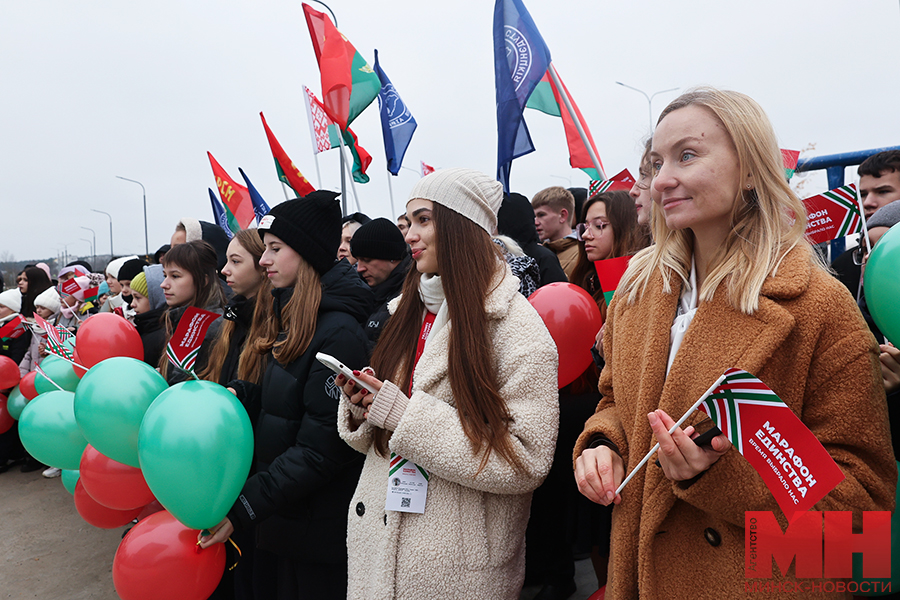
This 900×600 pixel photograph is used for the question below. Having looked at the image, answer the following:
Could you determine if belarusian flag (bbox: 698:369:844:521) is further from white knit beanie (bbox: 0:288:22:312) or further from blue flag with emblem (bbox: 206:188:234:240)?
white knit beanie (bbox: 0:288:22:312)

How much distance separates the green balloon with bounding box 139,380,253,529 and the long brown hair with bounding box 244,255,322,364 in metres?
0.35

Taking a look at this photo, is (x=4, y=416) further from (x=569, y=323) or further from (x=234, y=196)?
(x=569, y=323)

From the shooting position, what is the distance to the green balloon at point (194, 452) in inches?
81.3

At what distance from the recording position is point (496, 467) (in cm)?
173

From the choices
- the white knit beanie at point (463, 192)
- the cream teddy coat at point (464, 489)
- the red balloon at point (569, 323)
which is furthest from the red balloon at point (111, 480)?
the red balloon at point (569, 323)

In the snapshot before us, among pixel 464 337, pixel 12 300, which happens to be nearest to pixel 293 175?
pixel 12 300

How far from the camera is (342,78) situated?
6.20 metres

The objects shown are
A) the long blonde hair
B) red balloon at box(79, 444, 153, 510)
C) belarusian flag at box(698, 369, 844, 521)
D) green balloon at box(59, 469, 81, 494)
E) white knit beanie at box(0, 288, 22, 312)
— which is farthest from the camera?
white knit beanie at box(0, 288, 22, 312)

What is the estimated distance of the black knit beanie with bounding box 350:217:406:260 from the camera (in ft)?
14.3

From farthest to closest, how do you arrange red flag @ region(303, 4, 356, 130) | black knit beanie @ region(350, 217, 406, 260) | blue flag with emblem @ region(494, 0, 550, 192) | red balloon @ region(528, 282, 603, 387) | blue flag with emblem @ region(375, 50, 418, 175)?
blue flag with emblem @ region(375, 50, 418, 175)
red flag @ region(303, 4, 356, 130)
black knit beanie @ region(350, 217, 406, 260)
blue flag with emblem @ region(494, 0, 550, 192)
red balloon @ region(528, 282, 603, 387)

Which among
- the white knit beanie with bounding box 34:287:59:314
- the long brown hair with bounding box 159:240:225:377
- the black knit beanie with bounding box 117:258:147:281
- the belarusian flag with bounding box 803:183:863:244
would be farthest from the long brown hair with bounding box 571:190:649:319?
the white knit beanie with bounding box 34:287:59:314

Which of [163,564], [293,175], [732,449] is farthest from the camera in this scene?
[293,175]

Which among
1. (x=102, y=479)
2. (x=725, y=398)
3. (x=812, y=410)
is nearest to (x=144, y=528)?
(x=102, y=479)

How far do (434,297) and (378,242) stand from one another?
2306 millimetres
